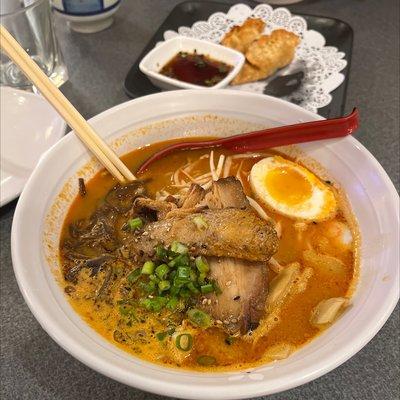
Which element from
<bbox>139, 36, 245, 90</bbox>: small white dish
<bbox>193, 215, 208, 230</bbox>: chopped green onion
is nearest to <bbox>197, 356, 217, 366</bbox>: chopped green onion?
<bbox>193, 215, 208, 230</bbox>: chopped green onion

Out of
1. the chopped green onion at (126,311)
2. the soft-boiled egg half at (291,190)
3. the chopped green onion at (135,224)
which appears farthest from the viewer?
the soft-boiled egg half at (291,190)

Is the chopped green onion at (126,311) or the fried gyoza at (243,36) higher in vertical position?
the chopped green onion at (126,311)

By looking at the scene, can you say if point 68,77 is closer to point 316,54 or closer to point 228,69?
point 228,69

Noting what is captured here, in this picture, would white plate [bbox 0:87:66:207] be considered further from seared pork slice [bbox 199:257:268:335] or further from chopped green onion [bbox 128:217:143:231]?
seared pork slice [bbox 199:257:268:335]

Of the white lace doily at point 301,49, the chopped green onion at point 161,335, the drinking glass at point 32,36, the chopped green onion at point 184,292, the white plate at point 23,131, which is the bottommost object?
the white lace doily at point 301,49

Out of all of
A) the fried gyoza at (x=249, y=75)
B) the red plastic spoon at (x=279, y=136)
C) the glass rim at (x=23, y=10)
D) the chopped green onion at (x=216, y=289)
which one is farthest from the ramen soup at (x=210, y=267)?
the glass rim at (x=23, y=10)

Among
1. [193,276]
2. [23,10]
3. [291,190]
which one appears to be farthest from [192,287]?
[23,10]

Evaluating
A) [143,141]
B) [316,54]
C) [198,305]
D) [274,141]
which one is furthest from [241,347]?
[316,54]

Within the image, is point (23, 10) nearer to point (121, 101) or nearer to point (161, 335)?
point (121, 101)

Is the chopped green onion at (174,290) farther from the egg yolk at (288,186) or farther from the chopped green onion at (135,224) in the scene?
the egg yolk at (288,186)
